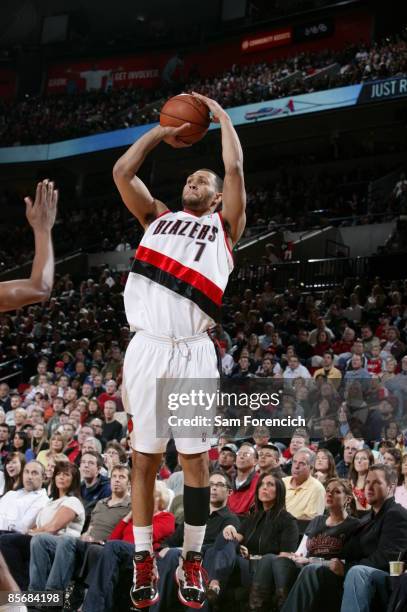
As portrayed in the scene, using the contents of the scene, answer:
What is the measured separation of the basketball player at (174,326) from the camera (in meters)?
3.93

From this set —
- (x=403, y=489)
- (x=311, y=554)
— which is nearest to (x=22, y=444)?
(x=311, y=554)

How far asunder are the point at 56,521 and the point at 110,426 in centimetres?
232

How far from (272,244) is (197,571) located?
1503 centimetres

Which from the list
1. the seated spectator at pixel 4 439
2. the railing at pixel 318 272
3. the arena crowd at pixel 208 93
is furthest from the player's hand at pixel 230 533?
the arena crowd at pixel 208 93

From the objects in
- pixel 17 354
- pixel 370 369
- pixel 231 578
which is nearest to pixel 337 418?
pixel 370 369

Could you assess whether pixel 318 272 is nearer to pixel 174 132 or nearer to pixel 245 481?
pixel 245 481

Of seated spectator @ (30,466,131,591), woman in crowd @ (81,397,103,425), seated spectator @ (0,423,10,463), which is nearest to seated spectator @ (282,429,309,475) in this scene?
seated spectator @ (30,466,131,591)

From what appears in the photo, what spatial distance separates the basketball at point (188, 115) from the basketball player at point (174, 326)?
37 millimetres

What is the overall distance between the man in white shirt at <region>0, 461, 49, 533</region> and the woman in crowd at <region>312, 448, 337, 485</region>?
9.49 ft

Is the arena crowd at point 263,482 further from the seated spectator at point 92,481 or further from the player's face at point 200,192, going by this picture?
the player's face at point 200,192

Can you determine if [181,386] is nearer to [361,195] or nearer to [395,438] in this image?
[395,438]

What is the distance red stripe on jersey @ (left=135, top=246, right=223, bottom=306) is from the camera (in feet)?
13.1

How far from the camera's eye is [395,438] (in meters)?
7.48

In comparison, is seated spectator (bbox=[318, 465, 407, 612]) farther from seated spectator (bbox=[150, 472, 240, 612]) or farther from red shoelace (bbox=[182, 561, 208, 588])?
red shoelace (bbox=[182, 561, 208, 588])
